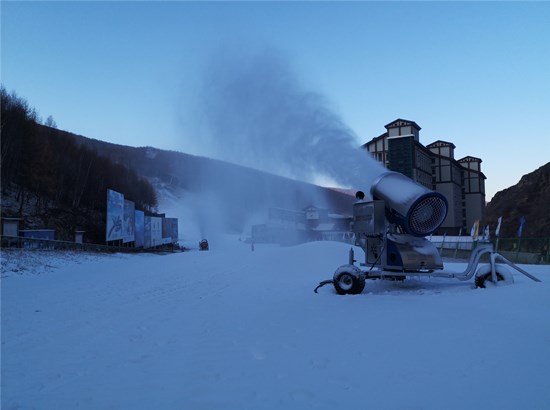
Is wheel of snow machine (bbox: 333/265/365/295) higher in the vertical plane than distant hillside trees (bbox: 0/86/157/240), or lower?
lower

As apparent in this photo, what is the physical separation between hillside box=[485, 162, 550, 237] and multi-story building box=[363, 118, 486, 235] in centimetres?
671

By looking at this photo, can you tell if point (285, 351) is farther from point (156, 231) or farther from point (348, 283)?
point (156, 231)

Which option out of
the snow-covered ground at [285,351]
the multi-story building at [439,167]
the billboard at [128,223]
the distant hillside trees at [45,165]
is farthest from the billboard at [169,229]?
the snow-covered ground at [285,351]

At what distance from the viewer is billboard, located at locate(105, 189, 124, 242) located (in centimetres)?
3356

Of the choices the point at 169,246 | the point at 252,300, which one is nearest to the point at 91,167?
the point at 169,246

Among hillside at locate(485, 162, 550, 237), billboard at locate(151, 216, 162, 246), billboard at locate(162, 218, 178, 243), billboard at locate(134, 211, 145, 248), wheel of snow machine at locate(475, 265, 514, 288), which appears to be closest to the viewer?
wheel of snow machine at locate(475, 265, 514, 288)

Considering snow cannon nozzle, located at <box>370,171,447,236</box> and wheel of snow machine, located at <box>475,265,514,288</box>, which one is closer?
wheel of snow machine, located at <box>475,265,514,288</box>

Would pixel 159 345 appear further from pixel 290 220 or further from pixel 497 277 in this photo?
pixel 290 220

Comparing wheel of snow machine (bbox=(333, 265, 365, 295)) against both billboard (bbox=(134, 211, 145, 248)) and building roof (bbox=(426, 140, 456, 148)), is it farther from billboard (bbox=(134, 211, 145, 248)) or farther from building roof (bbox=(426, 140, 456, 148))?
building roof (bbox=(426, 140, 456, 148))

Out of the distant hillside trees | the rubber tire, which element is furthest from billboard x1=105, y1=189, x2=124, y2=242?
the rubber tire

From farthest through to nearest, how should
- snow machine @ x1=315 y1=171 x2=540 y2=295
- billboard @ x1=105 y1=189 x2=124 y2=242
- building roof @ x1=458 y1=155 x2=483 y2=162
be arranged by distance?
building roof @ x1=458 y1=155 x2=483 y2=162
billboard @ x1=105 y1=189 x2=124 y2=242
snow machine @ x1=315 y1=171 x2=540 y2=295

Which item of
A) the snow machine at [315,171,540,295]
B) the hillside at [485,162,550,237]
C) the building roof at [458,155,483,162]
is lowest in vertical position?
the snow machine at [315,171,540,295]

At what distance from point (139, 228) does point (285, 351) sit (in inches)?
1724

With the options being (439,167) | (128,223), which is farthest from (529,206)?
(128,223)
